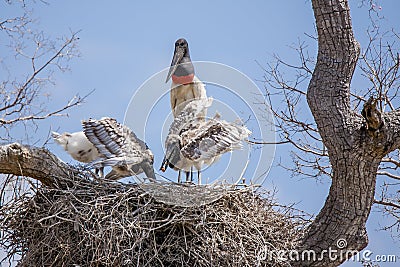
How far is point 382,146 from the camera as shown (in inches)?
187

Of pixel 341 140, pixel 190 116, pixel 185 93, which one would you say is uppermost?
pixel 185 93

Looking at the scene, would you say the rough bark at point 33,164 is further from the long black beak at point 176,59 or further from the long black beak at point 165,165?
the long black beak at point 176,59

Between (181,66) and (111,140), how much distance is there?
1478 mm

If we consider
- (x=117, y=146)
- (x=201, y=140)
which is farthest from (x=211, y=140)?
(x=117, y=146)

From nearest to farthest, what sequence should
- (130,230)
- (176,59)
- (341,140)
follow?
1. (341,140)
2. (130,230)
3. (176,59)

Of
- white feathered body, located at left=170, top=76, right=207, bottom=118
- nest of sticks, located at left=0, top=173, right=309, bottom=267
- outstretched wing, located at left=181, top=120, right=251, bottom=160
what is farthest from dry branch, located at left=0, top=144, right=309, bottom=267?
white feathered body, located at left=170, top=76, right=207, bottom=118

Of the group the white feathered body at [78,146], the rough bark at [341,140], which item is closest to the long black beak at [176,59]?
the white feathered body at [78,146]

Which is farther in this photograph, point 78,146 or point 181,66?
point 181,66

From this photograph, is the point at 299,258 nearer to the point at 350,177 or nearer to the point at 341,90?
the point at 350,177

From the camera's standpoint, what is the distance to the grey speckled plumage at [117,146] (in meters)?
6.61

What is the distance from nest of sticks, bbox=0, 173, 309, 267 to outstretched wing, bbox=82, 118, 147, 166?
1.00m

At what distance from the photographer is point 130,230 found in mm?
5172

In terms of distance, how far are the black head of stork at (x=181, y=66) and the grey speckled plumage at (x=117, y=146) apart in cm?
113

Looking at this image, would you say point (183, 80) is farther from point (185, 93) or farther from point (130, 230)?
point (130, 230)
